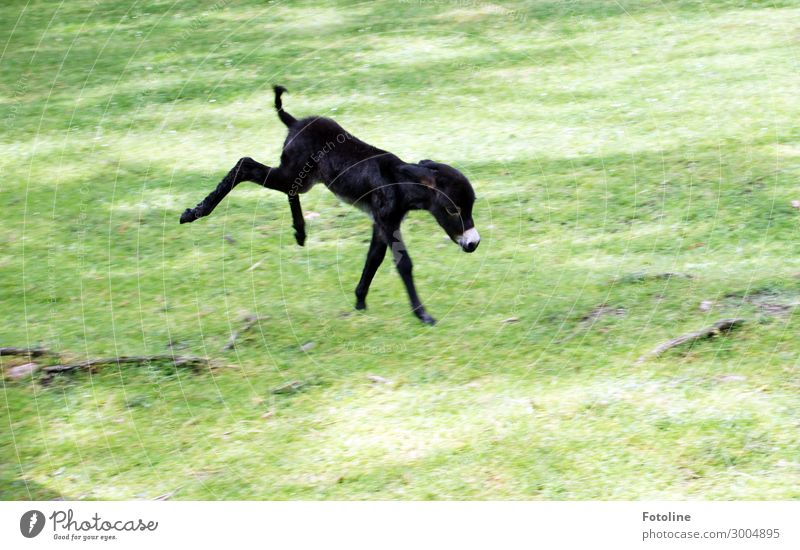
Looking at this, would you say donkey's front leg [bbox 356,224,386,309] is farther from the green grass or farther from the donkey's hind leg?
the donkey's hind leg

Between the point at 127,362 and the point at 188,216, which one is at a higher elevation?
the point at 188,216

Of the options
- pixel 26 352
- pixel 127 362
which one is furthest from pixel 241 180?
pixel 26 352

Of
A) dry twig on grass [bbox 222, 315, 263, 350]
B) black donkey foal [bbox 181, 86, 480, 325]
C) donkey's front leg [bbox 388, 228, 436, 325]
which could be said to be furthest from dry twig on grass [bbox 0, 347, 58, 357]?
donkey's front leg [bbox 388, 228, 436, 325]

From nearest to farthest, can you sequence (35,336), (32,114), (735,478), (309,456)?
(735,478) → (309,456) → (35,336) → (32,114)

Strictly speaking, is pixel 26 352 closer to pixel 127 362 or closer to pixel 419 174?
pixel 127 362

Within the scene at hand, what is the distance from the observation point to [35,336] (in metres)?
5.96

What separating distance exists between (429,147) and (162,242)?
2084mm

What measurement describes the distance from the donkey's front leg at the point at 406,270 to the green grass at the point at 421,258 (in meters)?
0.09

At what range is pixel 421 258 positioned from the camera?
6.38 meters

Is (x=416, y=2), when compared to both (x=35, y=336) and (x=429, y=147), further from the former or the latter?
(x=35, y=336)

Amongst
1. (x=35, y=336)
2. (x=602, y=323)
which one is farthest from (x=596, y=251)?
(x=35, y=336)

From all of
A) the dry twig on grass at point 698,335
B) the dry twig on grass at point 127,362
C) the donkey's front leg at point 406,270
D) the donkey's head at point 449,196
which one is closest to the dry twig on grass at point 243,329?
the dry twig on grass at point 127,362

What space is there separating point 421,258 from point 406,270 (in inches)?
28.6

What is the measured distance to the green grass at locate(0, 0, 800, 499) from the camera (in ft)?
15.8
